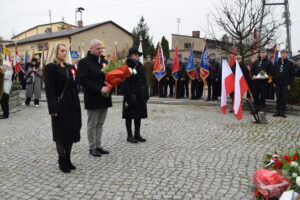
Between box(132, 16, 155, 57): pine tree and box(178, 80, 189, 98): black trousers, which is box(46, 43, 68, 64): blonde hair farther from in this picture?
box(132, 16, 155, 57): pine tree

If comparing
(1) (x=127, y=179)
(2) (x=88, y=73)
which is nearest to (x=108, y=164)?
(1) (x=127, y=179)

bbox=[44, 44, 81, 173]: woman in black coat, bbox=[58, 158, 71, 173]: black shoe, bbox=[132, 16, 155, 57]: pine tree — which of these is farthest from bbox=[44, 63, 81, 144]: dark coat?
bbox=[132, 16, 155, 57]: pine tree

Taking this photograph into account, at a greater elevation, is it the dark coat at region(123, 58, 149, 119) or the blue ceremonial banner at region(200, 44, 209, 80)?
the blue ceremonial banner at region(200, 44, 209, 80)

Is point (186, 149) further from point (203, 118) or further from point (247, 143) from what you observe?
point (203, 118)

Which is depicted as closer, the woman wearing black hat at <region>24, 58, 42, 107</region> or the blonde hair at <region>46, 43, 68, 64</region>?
the blonde hair at <region>46, 43, 68, 64</region>

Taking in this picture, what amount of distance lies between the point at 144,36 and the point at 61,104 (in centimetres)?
4054

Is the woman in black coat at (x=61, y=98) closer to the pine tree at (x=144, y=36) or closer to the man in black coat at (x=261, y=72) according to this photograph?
the man in black coat at (x=261, y=72)

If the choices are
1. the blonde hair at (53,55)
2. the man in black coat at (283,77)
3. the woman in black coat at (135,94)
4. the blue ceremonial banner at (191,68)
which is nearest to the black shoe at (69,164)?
the blonde hair at (53,55)

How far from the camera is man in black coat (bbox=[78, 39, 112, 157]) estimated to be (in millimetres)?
4879

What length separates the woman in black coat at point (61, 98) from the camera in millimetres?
4141

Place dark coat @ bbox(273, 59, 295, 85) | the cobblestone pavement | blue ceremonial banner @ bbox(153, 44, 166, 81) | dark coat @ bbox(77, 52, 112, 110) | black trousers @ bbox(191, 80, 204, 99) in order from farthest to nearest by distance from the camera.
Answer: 1. blue ceremonial banner @ bbox(153, 44, 166, 81)
2. black trousers @ bbox(191, 80, 204, 99)
3. dark coat @ bbox(273, 59, 295, 85)
4. dark coat @ bbox(77, 52, 112, 110)
5. the cobblestone pavement

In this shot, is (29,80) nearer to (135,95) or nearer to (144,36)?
(135,95)

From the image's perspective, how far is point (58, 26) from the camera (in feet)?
183

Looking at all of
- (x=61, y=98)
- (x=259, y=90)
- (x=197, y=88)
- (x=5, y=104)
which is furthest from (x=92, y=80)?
(x=197, y=88)
